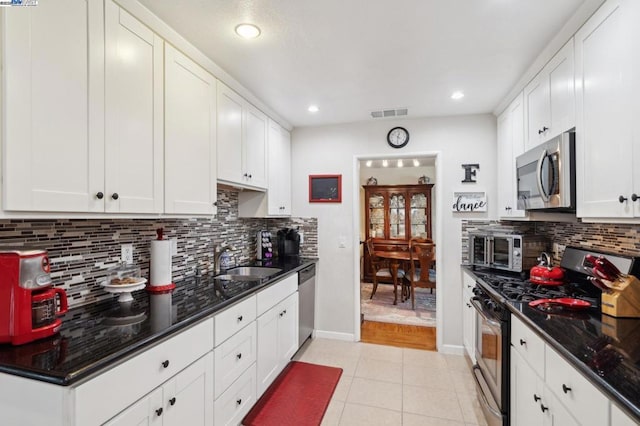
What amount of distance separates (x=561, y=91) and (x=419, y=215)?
4482 millimetres

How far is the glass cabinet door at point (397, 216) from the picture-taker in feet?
20.4

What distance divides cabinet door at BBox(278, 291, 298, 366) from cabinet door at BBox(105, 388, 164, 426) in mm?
1312

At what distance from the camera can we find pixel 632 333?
1.31 metres

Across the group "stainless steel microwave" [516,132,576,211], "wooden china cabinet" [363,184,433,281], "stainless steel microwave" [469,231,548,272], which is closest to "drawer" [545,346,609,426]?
"stainless steel microwave" [516,132,576,211]

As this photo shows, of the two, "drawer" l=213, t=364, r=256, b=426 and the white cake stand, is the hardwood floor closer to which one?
"drawer" l=213, t=364, r=256, b=426

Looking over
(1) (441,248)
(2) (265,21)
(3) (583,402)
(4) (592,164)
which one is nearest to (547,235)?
(1) (441,248)

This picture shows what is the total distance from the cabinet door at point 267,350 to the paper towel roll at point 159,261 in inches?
28.8

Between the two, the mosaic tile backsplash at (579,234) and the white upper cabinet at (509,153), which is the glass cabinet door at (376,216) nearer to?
the mosaic tile backsplash at (579,234)

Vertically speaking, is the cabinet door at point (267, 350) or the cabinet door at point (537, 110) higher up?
the cabinet door at point (537, 110)

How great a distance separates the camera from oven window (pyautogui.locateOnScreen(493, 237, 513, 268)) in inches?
102

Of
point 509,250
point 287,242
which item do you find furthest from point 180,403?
point 509,250

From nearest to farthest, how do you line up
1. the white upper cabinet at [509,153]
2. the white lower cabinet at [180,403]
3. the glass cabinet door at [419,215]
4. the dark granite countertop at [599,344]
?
the dark granite countertop at [599,344] → the white lower cabinet at [180,403] → the white upper cabinet at [509,153] → the glass cabinet door at [419,215]

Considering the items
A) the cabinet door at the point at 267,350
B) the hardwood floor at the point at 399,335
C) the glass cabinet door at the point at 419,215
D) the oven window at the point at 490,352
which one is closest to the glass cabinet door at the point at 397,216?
the glass cabinet door at the point at 419,215

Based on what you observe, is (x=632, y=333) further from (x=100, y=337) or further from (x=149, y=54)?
(x=149, y=54)
